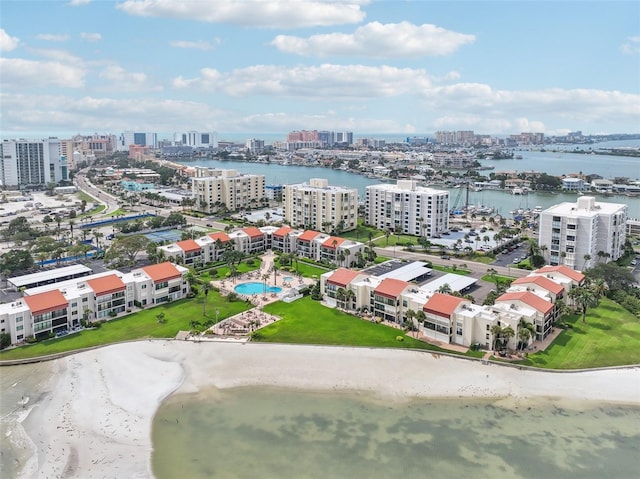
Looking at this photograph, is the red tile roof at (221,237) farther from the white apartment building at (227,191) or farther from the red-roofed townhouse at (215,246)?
the white apartment building at (227,191)

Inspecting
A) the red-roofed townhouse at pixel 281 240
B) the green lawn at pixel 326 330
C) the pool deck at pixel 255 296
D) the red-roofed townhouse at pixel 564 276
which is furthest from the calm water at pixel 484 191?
the green lawn at pixel 326 330

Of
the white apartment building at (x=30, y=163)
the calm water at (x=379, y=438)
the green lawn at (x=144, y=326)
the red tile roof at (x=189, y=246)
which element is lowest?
the calm water at (x=379, y=438)

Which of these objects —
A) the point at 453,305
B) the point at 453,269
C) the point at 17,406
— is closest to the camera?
the point at 17,406

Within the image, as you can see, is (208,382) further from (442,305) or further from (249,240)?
(249,240)

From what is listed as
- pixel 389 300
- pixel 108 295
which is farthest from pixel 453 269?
pixel 108 295

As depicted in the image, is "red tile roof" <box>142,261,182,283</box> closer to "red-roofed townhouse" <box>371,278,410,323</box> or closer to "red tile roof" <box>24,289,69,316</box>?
"red tile roof" <box>24,289,69,316</box>

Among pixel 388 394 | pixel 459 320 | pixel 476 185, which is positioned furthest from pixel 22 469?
pixel 476 185

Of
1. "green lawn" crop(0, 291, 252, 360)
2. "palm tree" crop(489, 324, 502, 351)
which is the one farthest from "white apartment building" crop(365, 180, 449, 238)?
"palm tree" crop(489, 324, 502, 351)
